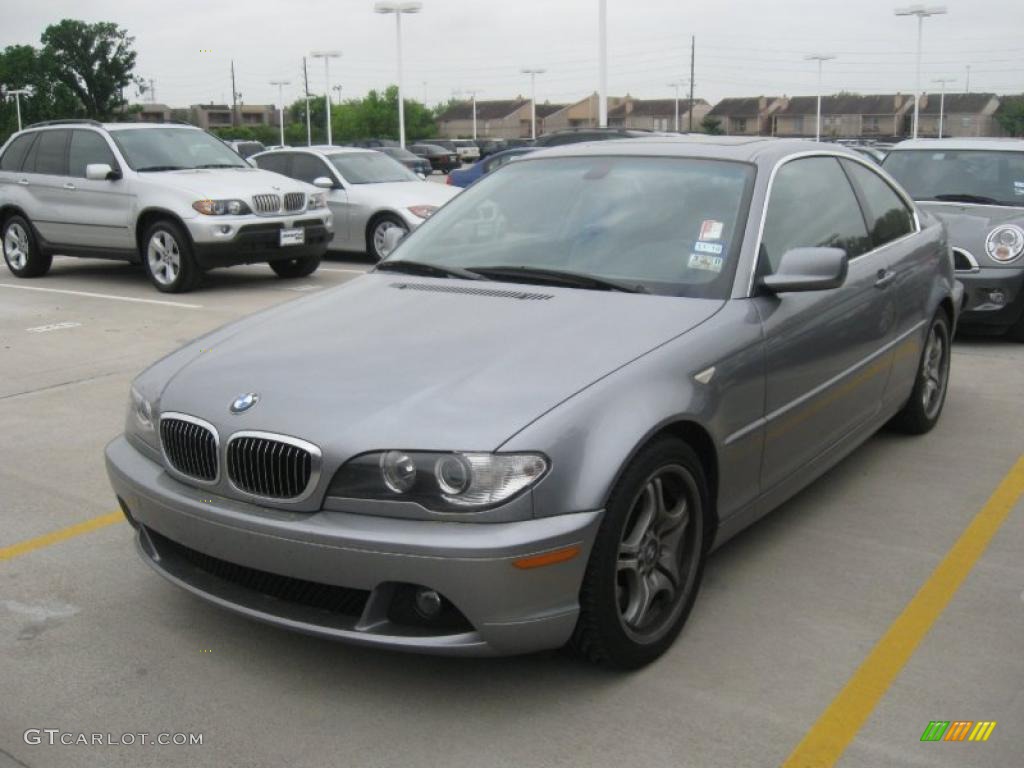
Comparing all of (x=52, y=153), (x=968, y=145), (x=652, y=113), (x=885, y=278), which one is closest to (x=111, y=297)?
(x=52, y=153)

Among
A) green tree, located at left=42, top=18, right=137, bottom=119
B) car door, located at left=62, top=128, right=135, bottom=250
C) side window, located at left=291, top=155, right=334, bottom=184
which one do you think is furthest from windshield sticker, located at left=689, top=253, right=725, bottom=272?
green tree, located at left=42, top=18, right=137, bottom=119

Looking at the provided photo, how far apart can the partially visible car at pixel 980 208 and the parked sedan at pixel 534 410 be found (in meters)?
3.83

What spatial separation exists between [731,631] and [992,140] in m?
7.47

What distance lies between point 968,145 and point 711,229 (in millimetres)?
6333

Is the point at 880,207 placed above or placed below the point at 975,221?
above

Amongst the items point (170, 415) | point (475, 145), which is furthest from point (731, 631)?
point (475, 145)

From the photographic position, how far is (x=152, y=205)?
36.3 feet

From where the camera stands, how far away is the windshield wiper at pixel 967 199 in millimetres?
8812

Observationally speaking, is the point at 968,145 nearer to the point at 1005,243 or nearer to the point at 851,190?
the point at 1005,243

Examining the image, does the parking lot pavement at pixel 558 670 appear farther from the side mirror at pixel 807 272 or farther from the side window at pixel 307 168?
the side window at pixel 307 168

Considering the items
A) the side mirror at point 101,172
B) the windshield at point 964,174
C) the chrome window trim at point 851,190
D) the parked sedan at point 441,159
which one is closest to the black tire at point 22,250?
the side mirror at point 101,172

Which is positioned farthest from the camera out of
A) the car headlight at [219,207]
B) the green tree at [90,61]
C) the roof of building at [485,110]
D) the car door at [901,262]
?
the roof of building at [485,110]

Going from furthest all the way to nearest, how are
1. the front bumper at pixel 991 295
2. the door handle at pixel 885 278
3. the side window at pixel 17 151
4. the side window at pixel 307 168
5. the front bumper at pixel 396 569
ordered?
the side window at pixel 307 168 < the side window at pixel 17 151 < the front bumper at pixel 991 295 < the door handle at pixel 885 278 < the front bumper at pixel 396 569

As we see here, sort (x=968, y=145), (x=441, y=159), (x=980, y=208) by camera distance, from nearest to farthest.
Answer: (x=980, y=208), (x=968, y=145), (x=441, y=159)
